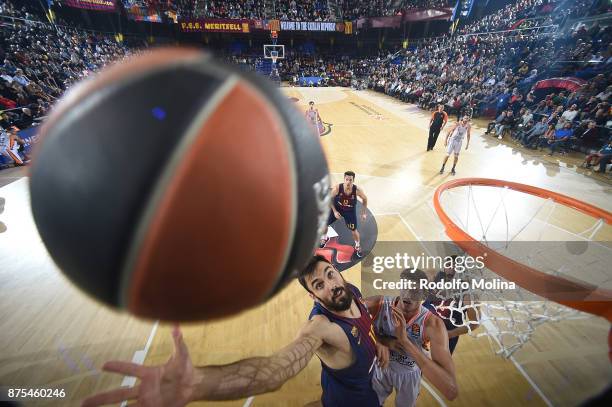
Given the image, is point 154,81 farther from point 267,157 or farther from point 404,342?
point 404,342

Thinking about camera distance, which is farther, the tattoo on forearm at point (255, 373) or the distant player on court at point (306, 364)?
the tattoo on forearm at point (255, 373)

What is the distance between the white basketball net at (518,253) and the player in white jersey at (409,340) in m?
0.55

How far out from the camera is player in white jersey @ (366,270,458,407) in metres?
2.03

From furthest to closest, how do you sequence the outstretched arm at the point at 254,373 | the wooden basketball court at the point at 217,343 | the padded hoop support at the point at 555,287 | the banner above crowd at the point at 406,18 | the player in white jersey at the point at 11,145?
the banner above crowd at the point at 406,18 → the player in white jersey at the point at 11,145 → the wooden basketball court at the point at 217,343 → the padded hoop support at the point at 555,287 → the outstretched arm at the point at 254,373

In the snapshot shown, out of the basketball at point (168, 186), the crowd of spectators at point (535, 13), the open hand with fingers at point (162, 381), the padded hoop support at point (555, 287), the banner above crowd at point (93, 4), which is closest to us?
the basketball at point (168, 186)

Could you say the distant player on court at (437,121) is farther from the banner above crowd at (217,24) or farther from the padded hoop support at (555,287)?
the banner above crowd at (217,24)

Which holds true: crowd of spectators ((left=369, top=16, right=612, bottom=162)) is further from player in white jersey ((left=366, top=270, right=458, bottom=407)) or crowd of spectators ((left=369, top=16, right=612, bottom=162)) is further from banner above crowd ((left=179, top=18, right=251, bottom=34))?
banner above crowd ((left=179, top=18, right=251, bottom=34))

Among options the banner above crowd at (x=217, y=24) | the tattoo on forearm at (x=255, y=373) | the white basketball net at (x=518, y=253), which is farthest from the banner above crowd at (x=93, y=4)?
the tattoo on forearm at (x=255, y=373)

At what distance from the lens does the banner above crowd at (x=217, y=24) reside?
23766 mm

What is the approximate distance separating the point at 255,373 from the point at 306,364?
29 cm

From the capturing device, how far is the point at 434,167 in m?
7.57

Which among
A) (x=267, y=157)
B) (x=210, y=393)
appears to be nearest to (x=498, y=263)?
(x=210, y=393)

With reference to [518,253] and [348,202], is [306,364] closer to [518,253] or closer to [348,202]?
[348,202]

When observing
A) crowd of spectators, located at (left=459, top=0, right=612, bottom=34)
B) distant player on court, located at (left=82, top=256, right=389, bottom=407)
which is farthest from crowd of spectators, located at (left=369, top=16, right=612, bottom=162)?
distant player on court, located at (left=82, top=256, right=389, bottom=407)
